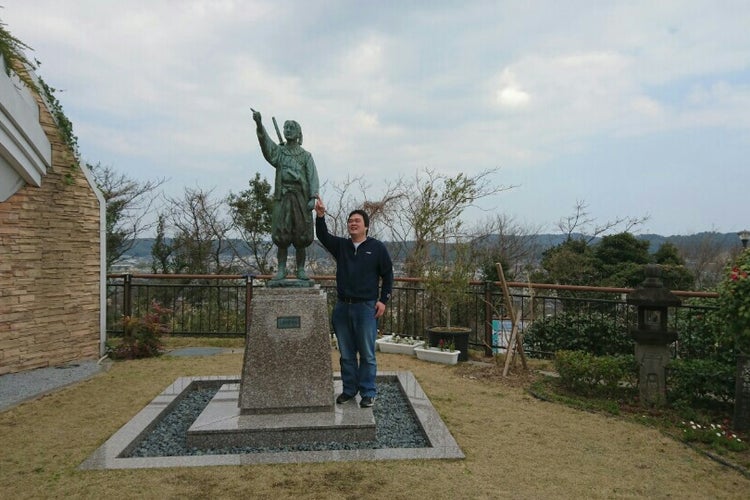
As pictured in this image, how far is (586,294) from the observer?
12.2 m

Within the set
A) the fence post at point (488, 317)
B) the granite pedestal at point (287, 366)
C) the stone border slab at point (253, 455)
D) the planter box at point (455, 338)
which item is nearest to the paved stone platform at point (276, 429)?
the granite pedestal at point (287, 366)

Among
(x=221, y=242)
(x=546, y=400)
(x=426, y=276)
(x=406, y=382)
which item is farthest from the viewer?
(x=221, y=242)

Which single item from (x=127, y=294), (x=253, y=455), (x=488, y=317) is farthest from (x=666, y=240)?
(x=253, y=455)

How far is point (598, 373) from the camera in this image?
5.47 metres

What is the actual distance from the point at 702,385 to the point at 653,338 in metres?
0.59

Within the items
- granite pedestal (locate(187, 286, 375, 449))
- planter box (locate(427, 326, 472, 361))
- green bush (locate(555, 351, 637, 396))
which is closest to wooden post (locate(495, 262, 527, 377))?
green bush (locate(555, 351, 637, 396))

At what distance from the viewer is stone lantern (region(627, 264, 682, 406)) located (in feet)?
17.0

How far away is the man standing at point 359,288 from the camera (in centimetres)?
449

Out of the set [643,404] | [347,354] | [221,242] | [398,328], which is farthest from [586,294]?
[221,242]

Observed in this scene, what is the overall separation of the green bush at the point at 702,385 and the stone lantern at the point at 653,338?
0.11 m

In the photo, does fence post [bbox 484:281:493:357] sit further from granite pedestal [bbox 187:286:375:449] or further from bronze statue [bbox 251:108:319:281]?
bronze statue [bbox 251:108:319:281]

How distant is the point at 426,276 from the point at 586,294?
18.5ft

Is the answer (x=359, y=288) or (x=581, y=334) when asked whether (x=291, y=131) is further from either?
(x=581, y=334)

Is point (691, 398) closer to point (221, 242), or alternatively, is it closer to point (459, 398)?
point (459, 398)
